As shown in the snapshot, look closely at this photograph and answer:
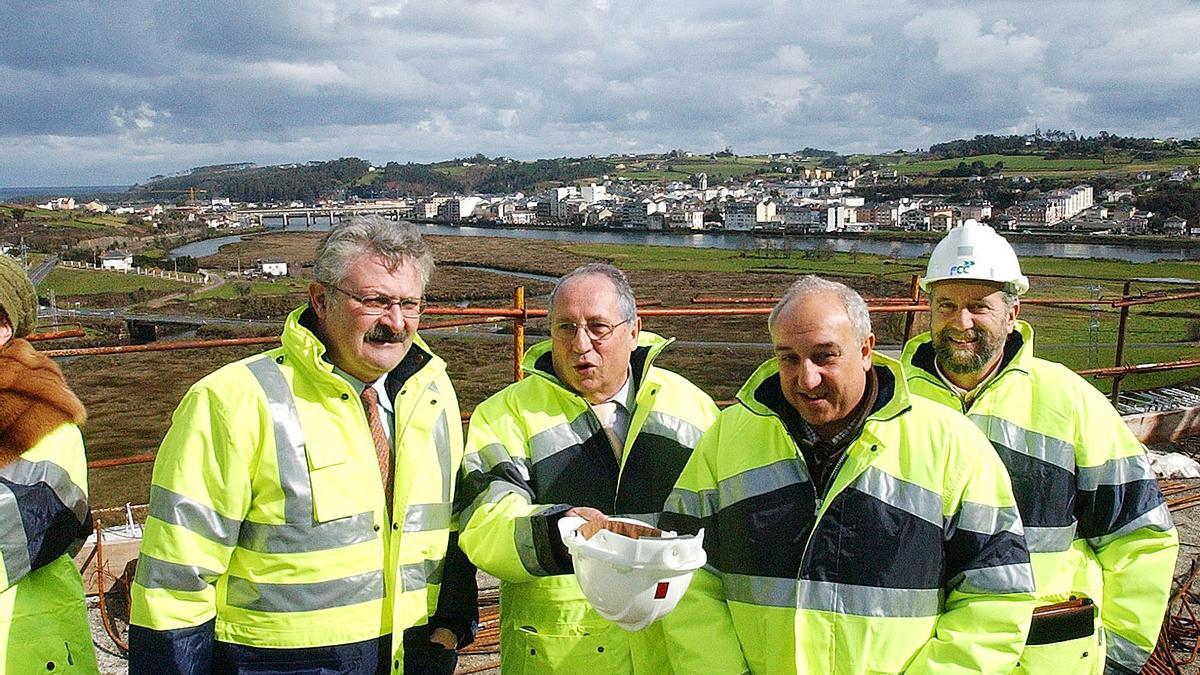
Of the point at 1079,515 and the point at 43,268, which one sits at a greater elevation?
the point at 1079,515

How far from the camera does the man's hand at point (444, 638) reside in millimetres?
2157

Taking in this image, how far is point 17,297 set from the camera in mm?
2062

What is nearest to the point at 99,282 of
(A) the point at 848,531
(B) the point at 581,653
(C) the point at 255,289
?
(C) the point at 255,289

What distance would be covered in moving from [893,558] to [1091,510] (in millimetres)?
785

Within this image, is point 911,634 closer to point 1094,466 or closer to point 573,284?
point 1094,466

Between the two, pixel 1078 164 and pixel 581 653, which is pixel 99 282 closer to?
pixel 581 653

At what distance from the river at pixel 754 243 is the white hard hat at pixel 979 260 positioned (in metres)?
77.1

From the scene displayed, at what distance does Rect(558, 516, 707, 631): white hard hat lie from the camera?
172 centimetres

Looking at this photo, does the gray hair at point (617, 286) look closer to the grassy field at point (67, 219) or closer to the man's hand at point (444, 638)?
the man's hand at point (444, 638)

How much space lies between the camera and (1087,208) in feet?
324

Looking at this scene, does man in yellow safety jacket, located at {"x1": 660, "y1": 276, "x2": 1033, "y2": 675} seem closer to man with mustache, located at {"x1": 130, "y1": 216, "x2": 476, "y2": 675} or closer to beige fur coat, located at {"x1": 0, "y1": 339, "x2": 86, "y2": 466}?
man with mustache, located at {"x1": 130, "y1": 216, "x2": 476, "y2": 675}

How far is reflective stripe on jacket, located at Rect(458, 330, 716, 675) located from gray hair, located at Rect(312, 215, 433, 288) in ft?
1.57

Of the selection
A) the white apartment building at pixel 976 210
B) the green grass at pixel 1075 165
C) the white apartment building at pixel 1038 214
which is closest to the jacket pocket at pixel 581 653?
the white apartment building at pixel 976 210

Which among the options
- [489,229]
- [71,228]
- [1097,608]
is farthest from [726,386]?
[489,229]
